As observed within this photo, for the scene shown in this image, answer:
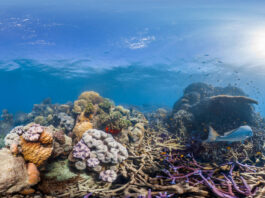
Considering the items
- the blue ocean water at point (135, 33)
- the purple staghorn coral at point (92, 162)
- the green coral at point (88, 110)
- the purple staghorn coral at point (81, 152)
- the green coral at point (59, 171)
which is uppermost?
the blue ocean water at point (135, 33)

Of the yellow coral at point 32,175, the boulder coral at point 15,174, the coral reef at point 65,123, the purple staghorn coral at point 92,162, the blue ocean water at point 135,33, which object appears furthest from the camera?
the blue ocean water at point 135,33

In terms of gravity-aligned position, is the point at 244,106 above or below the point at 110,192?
above

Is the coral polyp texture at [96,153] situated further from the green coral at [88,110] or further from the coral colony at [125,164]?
the green coral at [88,110]

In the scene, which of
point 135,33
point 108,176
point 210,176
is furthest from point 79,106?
point 135,33

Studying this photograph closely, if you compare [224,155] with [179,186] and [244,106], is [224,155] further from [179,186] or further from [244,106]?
[244,106]

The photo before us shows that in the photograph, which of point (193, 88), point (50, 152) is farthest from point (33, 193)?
point (193, 88)

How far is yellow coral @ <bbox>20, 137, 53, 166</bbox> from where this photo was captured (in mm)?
3773

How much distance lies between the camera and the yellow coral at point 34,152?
3773 mm

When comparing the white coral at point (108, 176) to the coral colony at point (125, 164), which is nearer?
the coral colony at point (125, 164)

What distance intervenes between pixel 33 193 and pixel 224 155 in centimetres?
599

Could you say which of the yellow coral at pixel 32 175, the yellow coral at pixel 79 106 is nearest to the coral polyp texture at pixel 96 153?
the yellow coral at pixel 32 175

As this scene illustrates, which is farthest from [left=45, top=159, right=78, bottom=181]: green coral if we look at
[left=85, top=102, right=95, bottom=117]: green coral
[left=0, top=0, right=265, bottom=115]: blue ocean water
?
[left=0, top=0, right=265, bottom=115]: blue ocean water

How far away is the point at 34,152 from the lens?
150 inches

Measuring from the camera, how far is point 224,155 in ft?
16.8
